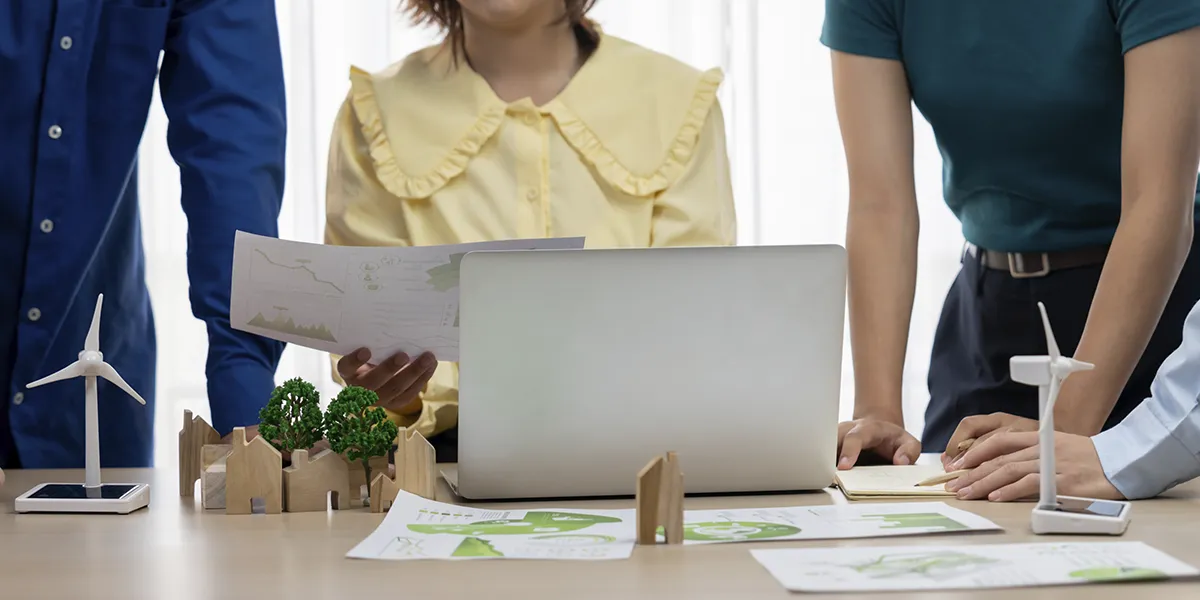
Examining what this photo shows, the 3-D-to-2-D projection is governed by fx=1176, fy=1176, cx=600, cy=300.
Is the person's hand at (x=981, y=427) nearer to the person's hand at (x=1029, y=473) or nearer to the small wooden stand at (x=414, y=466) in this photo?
the person's hand at (x=1029, y=473)

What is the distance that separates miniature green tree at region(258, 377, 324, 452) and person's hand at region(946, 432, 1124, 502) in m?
0.63

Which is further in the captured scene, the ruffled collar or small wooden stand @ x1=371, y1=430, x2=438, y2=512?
the ruffled collar

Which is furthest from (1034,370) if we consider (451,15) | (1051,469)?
(451,15)

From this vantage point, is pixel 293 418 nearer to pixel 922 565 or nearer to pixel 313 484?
pixel 313 484

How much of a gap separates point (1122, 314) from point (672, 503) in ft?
2.39

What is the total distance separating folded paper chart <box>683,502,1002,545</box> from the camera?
3.14 ft

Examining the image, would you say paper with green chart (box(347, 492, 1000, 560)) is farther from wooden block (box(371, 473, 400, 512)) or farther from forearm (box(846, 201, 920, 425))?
forearm (box(846, 201, 920, 425))

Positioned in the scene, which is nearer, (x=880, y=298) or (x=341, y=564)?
(x=341, y=564)

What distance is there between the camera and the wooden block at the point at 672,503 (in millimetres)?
933

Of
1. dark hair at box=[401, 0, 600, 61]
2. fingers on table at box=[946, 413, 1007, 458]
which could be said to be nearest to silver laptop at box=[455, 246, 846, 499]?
fingers on table at box=[946, 413, 1007, 458]

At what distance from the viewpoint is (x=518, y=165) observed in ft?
5.81

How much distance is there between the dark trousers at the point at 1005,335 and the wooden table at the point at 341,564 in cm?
50

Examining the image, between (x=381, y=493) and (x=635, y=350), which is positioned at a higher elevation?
(x=635, y=350)

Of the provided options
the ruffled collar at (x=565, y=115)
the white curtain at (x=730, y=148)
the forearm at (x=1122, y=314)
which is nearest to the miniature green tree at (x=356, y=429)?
the ruffled collar at (x=565, y=115)
